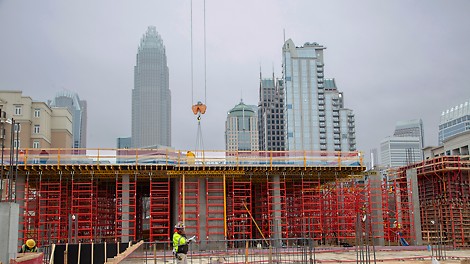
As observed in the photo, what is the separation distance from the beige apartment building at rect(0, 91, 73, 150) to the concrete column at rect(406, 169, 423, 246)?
5633 cm

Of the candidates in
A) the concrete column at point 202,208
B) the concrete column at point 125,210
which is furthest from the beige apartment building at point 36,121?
the concrete column at point 202,208

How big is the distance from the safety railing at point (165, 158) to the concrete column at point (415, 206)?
30.1ft

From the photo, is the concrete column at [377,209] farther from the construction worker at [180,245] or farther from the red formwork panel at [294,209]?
the construction worker at [180,245]

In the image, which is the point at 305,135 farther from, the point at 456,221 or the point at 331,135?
the point at 456,221

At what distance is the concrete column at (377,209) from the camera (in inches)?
1676

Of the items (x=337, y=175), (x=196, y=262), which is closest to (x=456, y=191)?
(x=337, y=175)

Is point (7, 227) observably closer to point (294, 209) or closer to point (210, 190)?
point (210, 190)

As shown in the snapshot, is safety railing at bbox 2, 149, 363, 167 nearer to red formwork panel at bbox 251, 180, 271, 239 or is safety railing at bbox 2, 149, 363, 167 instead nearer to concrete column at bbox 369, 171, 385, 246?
concrete column at bbox 369, 171, 385, 246

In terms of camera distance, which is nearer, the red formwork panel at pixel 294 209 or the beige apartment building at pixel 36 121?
the red formwork panel at pixel 294 209

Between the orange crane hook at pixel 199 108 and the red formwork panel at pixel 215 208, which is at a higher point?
the orange crane hook at pixel 199 108

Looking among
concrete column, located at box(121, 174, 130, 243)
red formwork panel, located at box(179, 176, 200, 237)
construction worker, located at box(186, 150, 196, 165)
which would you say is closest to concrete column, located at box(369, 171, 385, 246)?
red formwork panel, located at box(179, 176, 200, 237)

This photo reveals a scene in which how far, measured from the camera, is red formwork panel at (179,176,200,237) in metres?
38.8

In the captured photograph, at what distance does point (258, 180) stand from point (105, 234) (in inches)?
561

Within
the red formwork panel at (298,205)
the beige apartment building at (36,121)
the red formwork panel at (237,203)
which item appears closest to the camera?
the red formwork panel at (237,203)
